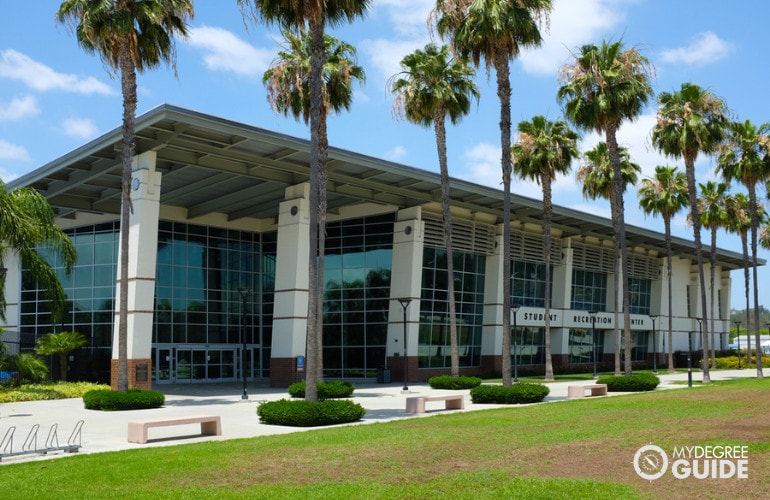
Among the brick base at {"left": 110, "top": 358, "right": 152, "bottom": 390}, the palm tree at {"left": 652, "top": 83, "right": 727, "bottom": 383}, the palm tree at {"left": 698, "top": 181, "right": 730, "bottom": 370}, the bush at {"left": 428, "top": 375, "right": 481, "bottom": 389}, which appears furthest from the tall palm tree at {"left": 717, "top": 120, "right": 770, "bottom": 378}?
the brick base at {"left": 110, "top": 358, "right": 152, "bottom": 390}

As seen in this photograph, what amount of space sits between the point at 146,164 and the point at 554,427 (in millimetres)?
19682

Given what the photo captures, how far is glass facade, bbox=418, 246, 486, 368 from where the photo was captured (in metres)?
43.8

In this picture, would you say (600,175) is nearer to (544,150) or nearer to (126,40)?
(544,150)

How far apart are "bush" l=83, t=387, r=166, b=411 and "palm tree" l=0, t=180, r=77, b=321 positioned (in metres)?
5.42

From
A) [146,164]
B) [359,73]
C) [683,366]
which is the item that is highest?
[359,73]

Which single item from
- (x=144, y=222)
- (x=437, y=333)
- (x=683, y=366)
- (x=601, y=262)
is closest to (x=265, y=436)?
(x=144, y=222)

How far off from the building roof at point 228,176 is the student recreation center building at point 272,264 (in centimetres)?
10

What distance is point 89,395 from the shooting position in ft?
82.9

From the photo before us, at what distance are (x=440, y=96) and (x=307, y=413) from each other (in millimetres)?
18184

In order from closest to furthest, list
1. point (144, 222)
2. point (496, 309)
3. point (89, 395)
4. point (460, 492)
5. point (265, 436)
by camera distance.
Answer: point (460, 492) → point (265, 436) → point (89, 395) → point (144, 222) → point (496, 309)

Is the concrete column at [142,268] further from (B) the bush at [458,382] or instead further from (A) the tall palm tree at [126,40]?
(B) the bush at [458,382]

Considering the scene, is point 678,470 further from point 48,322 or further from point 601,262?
point 601,262

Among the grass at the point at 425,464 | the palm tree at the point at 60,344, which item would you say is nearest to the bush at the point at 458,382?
the grass at the point at 425,464

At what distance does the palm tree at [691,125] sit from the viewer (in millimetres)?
37656
